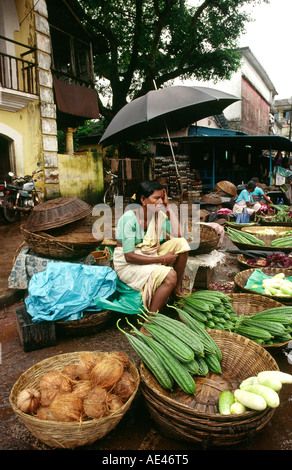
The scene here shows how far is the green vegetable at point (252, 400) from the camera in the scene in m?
1.66

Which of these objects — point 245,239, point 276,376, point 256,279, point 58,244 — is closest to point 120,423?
point 276,376

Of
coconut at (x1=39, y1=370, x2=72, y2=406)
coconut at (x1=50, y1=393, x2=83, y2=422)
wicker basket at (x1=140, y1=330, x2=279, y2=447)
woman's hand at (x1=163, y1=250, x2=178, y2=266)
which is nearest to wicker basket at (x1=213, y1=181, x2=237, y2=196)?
woman's hand at (x1=163, y1=250, x2=178, y2=266)

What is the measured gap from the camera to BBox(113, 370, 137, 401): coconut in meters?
1.90

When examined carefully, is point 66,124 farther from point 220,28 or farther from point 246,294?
point 246,294

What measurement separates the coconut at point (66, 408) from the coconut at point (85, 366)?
24 cm

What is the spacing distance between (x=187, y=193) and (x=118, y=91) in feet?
18.7

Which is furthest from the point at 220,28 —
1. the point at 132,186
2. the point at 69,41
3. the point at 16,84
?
the point at 16,84

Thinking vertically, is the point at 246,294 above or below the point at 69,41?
below

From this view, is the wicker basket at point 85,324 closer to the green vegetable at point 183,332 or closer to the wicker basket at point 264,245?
the green vegetable at point 183,332

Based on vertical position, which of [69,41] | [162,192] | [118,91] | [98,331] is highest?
[69,41]

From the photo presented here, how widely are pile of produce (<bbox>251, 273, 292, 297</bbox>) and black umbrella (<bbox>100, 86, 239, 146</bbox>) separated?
7.28ft

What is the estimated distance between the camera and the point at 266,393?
173 centimetres

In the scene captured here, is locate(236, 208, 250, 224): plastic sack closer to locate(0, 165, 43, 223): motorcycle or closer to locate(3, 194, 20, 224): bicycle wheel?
locate(0, 165, 43, 223): motorcycle

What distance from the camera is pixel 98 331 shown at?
3.29 m
